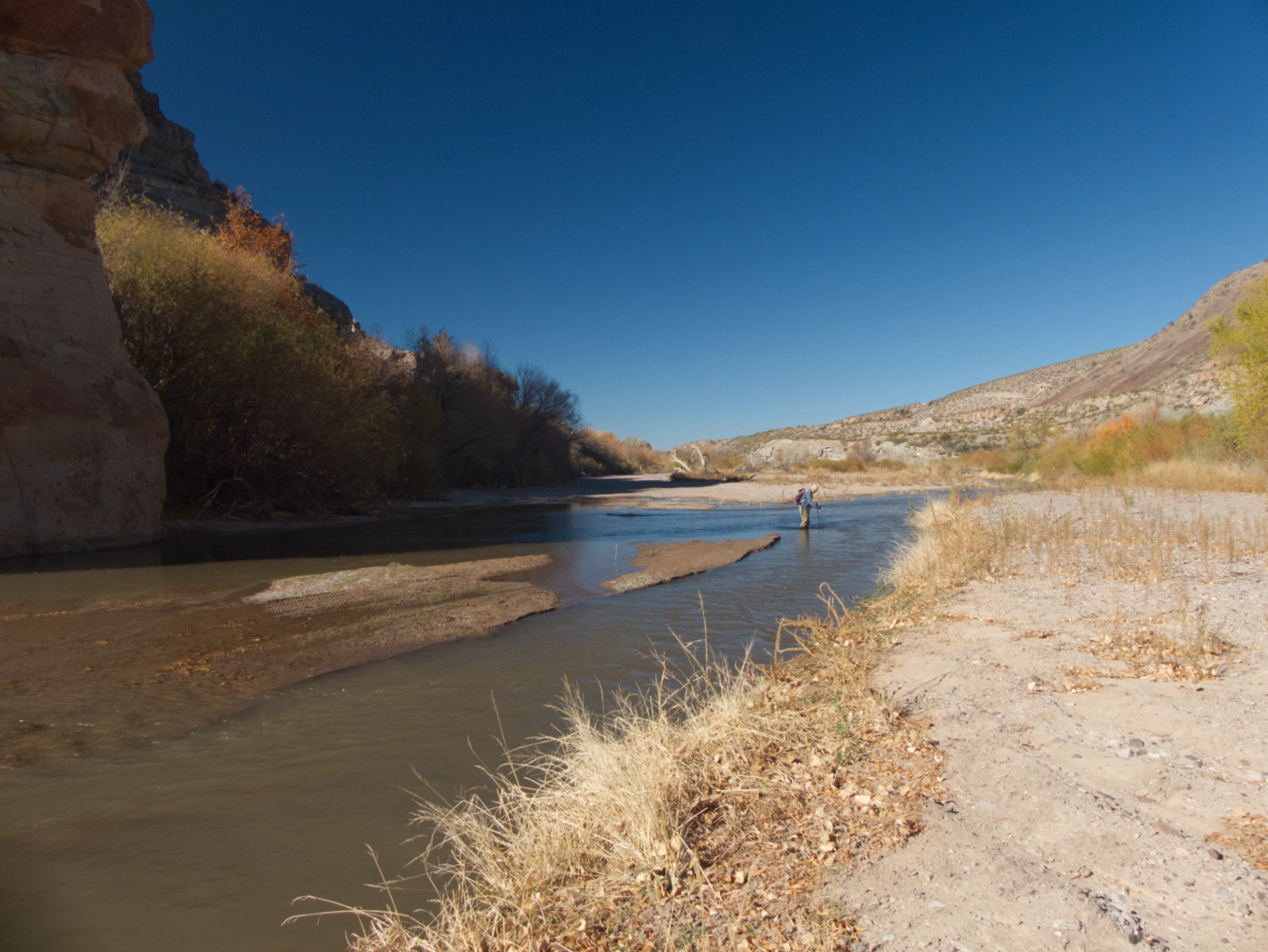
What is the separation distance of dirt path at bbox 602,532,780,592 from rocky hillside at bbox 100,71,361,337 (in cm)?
2163

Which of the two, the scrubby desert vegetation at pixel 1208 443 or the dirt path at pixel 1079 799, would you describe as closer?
the dirt path at pixel 1079 799

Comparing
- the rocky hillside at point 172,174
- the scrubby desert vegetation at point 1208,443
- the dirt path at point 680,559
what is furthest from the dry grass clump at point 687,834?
the rocky hillside at point 172,174

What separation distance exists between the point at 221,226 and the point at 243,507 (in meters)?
16.6

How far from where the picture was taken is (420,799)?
4000 millimetres

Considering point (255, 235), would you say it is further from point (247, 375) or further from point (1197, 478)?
point (1197, 478)

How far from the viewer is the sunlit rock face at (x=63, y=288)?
13.7m

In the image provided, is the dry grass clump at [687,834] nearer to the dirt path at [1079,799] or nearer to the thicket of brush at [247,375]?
the dirt path at [1079,799]

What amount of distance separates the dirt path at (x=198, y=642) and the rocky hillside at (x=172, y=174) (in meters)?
23.0

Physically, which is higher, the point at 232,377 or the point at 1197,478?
the point at 232,377

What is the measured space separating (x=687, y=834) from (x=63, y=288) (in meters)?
18.5

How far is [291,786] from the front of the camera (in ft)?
14.5

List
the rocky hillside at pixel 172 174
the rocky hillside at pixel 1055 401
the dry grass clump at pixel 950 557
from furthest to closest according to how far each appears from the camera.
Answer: the rocky hillside at pixel 1055 401 < the rocky hillside at pixel 172 174 < the dry grass clump at pixel 950 557

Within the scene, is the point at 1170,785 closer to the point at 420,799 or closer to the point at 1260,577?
the point at 420,799

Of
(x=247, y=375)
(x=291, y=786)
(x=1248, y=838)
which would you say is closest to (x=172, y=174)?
A: (x=247, y=375)
